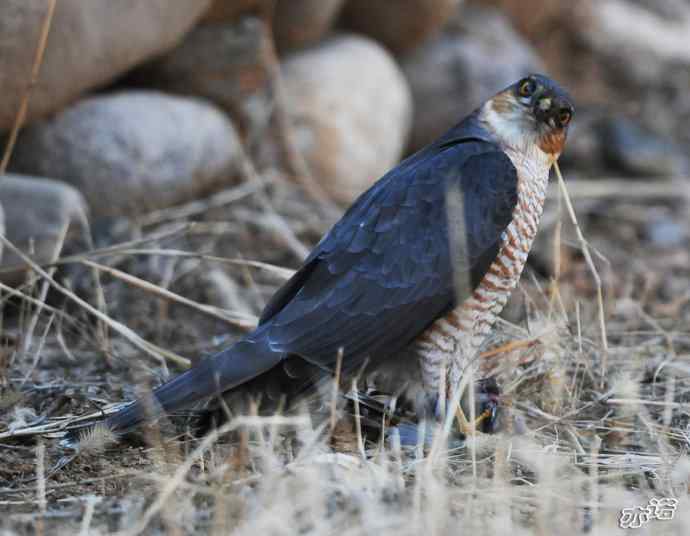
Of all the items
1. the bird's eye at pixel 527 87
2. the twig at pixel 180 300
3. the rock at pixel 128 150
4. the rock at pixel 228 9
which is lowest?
the twig at pixel 180 300

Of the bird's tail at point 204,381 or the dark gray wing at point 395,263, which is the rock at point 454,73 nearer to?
the dark gray wing at point 395,263

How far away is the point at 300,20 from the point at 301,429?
167 inches

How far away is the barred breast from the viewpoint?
3.87 m

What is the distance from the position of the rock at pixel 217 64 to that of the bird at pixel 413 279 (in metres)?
2.96

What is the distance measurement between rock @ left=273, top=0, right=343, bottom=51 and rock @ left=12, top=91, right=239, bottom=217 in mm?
968

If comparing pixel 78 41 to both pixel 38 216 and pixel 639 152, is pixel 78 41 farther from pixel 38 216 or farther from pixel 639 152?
pixel 639 152

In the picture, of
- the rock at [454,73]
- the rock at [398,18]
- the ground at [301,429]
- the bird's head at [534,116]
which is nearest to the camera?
the ground at [301,429]

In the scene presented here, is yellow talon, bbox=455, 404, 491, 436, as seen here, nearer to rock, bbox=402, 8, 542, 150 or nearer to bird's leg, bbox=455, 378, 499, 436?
bird's leg, bbox=455, 378, 499, 436

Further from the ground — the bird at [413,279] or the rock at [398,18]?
the rock at [398,18]

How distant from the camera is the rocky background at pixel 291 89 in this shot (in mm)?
5599

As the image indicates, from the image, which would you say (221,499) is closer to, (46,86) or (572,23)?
(46,86)

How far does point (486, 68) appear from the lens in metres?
8.44

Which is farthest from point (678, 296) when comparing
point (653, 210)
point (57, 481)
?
point (57, 481)

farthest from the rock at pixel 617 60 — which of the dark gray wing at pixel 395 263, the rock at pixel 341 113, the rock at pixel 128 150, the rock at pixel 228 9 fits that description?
the dark gray wing at pixel 395 263
